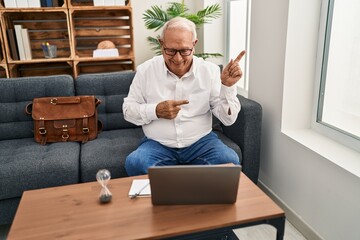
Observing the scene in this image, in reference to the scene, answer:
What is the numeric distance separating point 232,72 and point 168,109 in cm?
36

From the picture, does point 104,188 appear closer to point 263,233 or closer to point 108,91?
point 263,233

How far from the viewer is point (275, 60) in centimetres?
184

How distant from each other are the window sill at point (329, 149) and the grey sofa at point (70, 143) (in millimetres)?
255

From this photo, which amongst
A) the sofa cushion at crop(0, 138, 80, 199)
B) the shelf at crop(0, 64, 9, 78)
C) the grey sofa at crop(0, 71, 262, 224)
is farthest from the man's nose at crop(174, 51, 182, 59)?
the shelf at crop(0, 64, 9, 78)

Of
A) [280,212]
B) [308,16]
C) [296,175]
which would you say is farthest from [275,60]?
[280,212]

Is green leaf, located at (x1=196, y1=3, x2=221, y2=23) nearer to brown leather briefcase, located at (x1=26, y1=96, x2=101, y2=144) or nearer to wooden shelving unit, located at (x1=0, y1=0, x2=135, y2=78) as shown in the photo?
wooden shelving unit, located at (x1=0, y1=0, x2=135, y2=78)

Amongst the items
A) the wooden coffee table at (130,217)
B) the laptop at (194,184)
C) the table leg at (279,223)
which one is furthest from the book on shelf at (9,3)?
the table leg at (279,223)

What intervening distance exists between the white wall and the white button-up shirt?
0.39 meters

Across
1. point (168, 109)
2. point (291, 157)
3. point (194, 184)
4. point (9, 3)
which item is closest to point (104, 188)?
point (194, 184)

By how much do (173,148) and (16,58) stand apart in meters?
1.97

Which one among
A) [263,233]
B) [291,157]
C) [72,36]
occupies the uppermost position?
[72,36]

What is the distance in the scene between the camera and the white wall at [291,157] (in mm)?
1403

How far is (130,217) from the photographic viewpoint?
1.02 metres

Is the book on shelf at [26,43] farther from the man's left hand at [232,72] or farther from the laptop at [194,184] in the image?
the laptop at [194,184]
